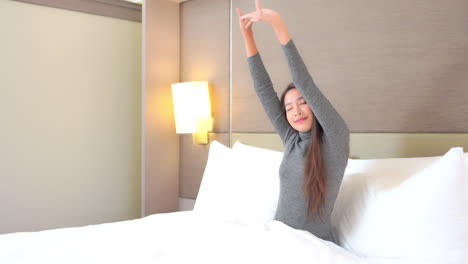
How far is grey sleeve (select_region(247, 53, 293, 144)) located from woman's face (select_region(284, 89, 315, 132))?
11 centimetres

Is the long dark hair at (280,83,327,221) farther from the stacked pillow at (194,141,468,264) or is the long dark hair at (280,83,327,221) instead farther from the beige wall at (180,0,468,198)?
the beige wall at (180,0,468,198)

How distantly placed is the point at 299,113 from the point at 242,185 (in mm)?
510

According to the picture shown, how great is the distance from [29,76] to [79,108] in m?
0.36

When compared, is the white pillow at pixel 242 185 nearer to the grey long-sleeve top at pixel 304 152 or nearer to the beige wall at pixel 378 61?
the grey long-sleeve top at pixel 304 152

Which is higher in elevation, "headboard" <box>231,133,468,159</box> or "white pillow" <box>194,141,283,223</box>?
"headboard" <box>231,133,468,159</box>

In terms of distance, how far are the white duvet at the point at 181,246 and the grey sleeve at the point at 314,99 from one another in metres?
0.36

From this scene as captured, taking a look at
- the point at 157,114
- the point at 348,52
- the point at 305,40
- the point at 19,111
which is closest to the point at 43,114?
the point at 19,111

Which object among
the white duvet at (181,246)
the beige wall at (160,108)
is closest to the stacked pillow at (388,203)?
the white duvet at (181,246)

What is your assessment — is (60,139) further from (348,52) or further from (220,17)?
(348,52)

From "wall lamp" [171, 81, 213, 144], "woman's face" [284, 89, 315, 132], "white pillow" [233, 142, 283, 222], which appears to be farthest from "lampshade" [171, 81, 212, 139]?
"woman's face" [284, 89, 315, 132]

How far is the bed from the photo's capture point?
1.53m

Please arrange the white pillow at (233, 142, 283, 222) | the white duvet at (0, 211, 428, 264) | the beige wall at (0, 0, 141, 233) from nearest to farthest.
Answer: the white duvet at (0, 211, 428, 264)
the white pillow at (233, 142, 283, 222)
the beige wall at (0, 0, 141, 233)

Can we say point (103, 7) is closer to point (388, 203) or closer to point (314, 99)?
point (314, 99)

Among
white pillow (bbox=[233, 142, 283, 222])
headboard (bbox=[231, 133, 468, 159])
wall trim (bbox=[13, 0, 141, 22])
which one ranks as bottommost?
white pillow (bbox=[233, 142, 283, 222])
